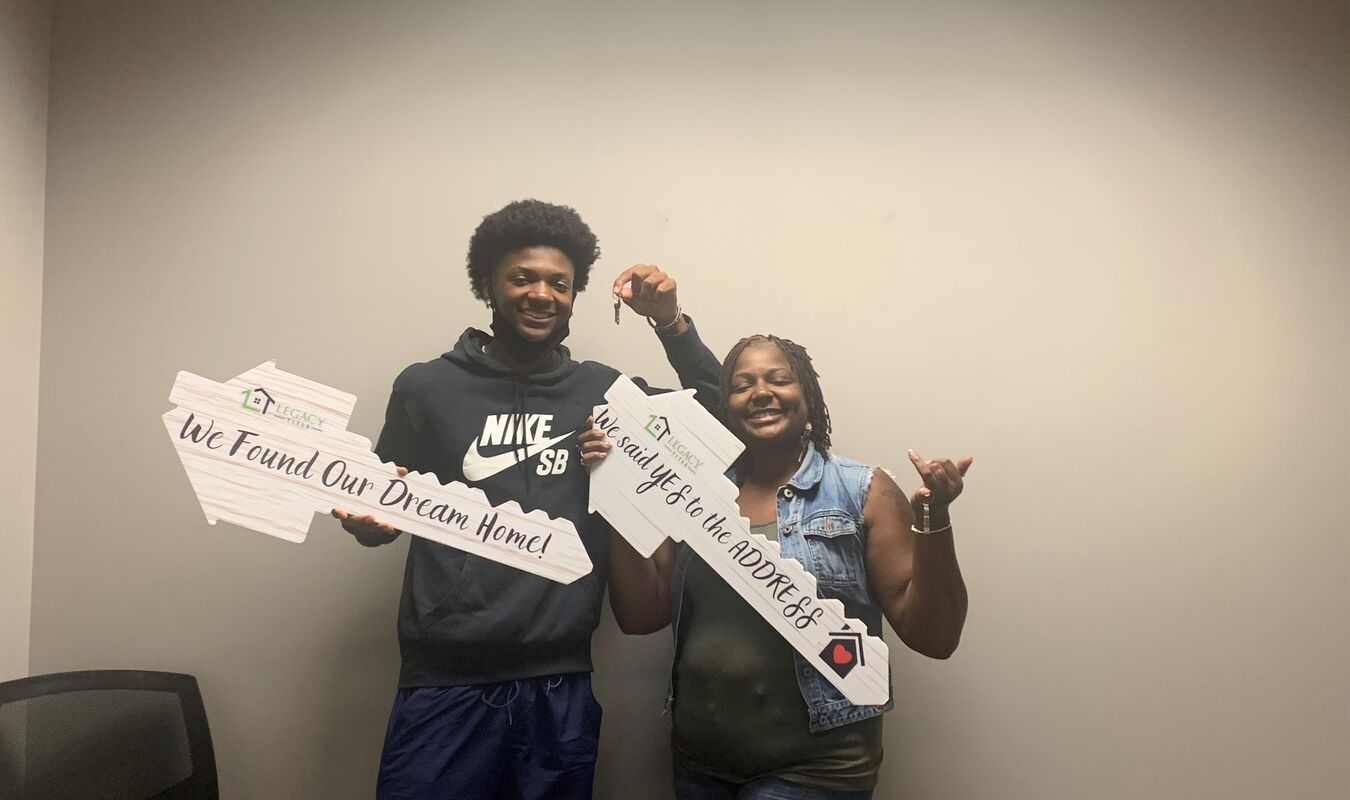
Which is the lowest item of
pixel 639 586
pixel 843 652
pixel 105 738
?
pixel 105 738

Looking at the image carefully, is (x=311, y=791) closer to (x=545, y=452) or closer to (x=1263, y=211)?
(x=545, y=452)

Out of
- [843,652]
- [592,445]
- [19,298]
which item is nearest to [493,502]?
[592,445]

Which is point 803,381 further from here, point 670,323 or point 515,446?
point 515,446

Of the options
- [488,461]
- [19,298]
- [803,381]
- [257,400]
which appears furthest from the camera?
[19,298]

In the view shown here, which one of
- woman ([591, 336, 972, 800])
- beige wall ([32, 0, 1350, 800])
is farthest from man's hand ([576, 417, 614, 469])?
beige wall ([32, 0, 1350, 800])

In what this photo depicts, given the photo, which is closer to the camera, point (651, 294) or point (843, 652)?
point (843, 652)

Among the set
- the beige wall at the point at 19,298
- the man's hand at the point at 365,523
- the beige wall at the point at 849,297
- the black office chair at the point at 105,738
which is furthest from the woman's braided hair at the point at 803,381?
the beige wall at the point at 19,298

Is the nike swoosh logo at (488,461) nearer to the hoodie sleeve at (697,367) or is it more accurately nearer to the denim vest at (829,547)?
the hoodie sleeve at (697,367)

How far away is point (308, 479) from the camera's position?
1.25 metres

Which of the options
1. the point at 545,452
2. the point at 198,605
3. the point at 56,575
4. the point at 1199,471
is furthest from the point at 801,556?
the point at 56,575

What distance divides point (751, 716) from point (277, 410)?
93 centimetres

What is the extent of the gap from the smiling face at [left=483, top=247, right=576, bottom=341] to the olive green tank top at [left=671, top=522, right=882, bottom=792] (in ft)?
1.74

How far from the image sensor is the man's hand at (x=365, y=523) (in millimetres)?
1258

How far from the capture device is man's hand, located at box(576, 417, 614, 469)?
1.33m
